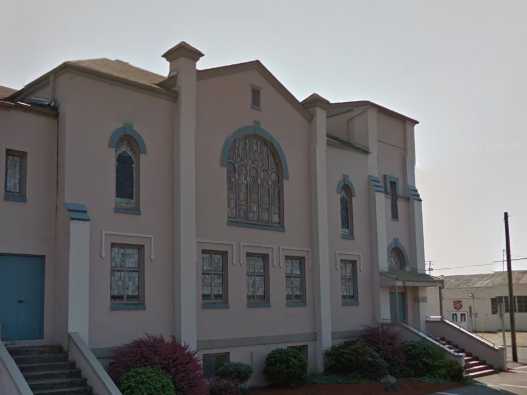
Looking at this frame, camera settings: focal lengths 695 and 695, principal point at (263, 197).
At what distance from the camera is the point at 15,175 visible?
57.0 ft

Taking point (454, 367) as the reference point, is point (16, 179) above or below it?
above

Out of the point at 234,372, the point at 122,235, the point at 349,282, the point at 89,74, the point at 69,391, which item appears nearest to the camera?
the point at 69,391

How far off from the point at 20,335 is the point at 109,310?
228 cm

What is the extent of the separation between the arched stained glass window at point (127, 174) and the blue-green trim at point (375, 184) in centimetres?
1163

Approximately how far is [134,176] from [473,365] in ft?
54.3

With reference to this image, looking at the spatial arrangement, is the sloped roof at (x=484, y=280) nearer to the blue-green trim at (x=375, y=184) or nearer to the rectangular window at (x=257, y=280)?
the blue-green trim at (x=375, y=184)

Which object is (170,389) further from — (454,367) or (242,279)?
(454,367)

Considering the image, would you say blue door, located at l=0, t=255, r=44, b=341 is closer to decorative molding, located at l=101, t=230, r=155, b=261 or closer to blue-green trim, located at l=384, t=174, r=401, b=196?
decorative molding, located at l=101, t=230, r=155, b=261

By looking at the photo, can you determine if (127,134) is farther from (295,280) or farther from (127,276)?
(295,280)

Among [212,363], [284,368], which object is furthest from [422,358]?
[212,363]

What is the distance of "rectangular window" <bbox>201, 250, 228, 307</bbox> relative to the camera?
20984 mm

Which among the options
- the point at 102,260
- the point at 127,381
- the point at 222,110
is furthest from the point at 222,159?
the point at 127,381

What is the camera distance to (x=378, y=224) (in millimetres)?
27859

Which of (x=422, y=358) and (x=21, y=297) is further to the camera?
(x=422, y=358)
